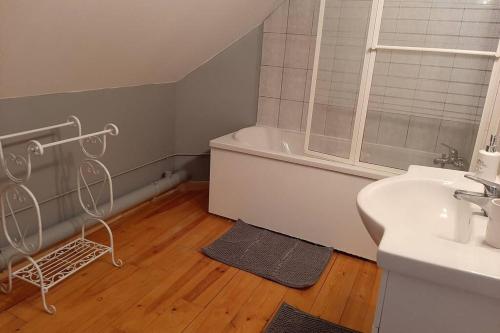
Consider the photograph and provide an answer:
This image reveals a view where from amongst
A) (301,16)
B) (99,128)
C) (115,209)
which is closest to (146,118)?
(99,128)

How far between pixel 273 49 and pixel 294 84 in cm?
31

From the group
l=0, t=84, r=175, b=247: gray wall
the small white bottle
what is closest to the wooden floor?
l=0, t=84, r=175, b=247: gray wall

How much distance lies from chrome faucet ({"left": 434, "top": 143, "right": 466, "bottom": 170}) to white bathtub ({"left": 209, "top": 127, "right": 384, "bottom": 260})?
0.32 meters

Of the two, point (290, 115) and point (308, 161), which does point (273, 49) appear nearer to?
point (290, 115)

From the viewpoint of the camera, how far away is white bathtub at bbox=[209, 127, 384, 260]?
7.64 ft

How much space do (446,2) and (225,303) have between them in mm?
1940

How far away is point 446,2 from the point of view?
6.83 feet

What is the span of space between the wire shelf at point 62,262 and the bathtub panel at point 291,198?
2.94ft

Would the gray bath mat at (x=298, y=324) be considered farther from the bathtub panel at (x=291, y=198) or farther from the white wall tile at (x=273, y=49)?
the white wall tile at (x=273, y=49)

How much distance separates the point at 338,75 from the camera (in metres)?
2.42

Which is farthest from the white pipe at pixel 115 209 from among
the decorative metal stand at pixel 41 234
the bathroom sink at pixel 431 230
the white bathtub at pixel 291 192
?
the bathroom sink at pixel 431 230

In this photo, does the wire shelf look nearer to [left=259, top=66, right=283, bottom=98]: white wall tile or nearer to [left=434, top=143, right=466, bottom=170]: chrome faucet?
[left=259, top=66, right=283, bottom=98]: white wall tile

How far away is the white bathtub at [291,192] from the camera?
233 centimetres

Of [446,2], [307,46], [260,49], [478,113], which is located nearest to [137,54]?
[260,49]
